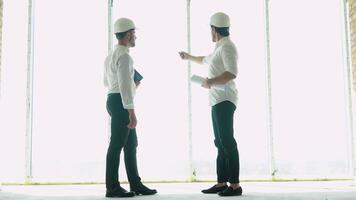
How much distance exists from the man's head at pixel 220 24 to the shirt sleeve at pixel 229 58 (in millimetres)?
144

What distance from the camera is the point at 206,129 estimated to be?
4703mm

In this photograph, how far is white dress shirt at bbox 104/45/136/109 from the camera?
2717 mm

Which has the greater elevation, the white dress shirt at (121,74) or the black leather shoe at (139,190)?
the white dress shirt at (121,74)

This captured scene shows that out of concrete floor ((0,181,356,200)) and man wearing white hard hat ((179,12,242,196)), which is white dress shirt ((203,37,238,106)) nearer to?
man wearing white hard hat ((179,12,242,196))

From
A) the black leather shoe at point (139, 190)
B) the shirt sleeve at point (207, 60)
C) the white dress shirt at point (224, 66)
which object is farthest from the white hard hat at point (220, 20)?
the black leather shoe at point (139, 190)

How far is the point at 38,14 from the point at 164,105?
6.08ft

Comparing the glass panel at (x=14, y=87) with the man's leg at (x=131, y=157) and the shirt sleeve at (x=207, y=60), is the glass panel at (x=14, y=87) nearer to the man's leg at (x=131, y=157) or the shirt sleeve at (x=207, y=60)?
the man's leg at (x=131, y=157)

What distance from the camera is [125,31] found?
2883 mm

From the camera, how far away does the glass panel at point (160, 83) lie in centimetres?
469

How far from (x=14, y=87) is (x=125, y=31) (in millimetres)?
2238

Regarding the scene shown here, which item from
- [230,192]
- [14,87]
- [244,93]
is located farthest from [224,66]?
[14,87]

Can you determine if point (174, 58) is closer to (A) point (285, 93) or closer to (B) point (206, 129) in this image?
(B) point (206, 129)

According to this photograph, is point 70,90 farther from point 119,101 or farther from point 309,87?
point 309,87

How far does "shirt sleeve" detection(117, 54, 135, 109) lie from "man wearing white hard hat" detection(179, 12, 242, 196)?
→ 566 millimetres
